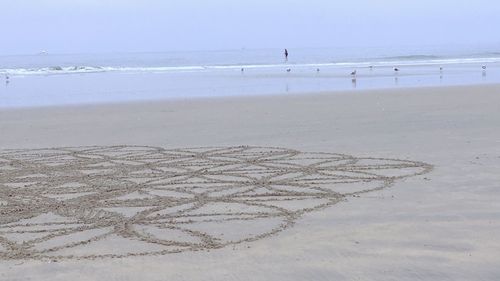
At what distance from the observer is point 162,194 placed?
8.38m

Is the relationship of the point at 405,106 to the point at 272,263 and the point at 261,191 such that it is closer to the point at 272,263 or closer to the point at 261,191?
the point at 261,191

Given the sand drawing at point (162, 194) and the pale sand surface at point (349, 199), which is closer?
the pale sand surface at point (349, 199)

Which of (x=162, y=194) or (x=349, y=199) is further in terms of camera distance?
(x=162, y=194)

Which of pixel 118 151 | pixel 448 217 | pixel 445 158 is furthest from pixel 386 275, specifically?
pixel 118 151

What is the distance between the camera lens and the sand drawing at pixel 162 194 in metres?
A: 6.28

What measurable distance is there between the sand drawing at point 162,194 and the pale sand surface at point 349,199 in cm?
35

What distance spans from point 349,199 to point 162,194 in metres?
2.30

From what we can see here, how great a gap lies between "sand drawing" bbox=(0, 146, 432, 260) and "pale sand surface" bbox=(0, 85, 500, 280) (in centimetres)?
35

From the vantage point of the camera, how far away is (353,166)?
10.0 meters

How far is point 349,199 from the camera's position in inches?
308

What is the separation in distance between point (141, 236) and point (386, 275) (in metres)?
2.44

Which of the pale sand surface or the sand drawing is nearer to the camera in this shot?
the pale sand surface

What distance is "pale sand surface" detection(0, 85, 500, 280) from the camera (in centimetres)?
531

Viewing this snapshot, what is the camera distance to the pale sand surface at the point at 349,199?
17.4 feet
